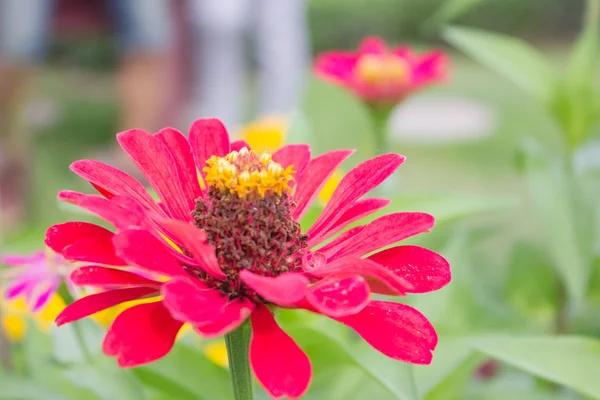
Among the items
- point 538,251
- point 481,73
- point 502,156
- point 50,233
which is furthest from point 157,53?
point 481,73

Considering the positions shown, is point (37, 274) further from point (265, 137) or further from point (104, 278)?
point (265, 137)

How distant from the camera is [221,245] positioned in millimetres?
393

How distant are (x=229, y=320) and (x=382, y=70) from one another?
1.85ft

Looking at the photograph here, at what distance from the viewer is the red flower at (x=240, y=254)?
12.4 inches

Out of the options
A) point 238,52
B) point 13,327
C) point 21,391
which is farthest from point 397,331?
point 238,52

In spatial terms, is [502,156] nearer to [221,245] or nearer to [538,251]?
[538,251]

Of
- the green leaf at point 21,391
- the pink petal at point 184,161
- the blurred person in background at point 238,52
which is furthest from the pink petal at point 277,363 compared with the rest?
the blurred person in background at point 238,52

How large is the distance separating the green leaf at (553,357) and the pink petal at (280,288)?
161mm

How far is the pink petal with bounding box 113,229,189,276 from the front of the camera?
31 centimetres

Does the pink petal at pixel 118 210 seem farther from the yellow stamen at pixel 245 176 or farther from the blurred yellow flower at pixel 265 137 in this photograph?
the blurred yellow flower at pixel 265 137

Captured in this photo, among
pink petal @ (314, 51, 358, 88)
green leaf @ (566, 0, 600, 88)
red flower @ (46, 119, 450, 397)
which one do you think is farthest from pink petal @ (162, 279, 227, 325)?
pink petal @ (314, 51, 358, 88)

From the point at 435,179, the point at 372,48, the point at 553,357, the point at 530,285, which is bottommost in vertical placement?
the point at 435,179

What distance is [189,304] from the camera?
309 mm

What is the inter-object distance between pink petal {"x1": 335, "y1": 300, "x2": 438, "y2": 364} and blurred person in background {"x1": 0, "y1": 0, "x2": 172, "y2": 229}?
1739mm
